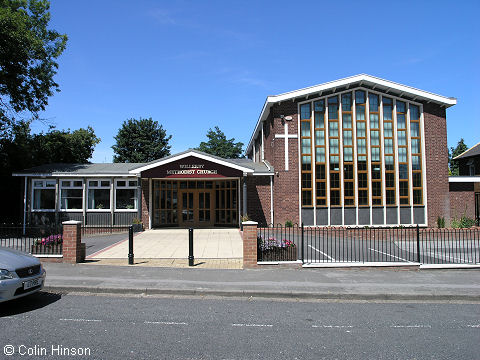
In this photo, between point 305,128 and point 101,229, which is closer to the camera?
point 101,229

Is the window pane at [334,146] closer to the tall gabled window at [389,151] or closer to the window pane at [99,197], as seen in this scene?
the tall gabled window at [389,151]

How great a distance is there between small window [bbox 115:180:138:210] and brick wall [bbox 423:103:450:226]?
17.2m

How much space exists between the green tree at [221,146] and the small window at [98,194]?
37321 millimetres

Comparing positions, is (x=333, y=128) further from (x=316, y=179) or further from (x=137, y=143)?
(x=137, y=143)

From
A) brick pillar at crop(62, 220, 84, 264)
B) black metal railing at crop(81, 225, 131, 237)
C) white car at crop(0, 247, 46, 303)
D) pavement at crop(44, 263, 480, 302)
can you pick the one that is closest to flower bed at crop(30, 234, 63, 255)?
brick pillar at crop(62, 220, 84, 264)

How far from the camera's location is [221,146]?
5816 centimetres

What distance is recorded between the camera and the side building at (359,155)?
20.1 metres

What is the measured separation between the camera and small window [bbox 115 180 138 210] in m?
19.8

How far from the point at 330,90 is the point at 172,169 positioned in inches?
403

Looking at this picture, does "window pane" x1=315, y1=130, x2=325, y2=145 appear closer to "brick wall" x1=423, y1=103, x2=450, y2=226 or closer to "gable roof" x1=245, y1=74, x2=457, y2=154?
"gable roof" x1=245, y1=74, x2=457, y2=154

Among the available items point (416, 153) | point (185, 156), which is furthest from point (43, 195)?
point (416, 153)

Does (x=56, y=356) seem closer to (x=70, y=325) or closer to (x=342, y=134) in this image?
(x=70, y=325)

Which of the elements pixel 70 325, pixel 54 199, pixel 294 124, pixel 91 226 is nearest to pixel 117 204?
pixel 91 226

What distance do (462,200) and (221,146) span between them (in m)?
41.1
